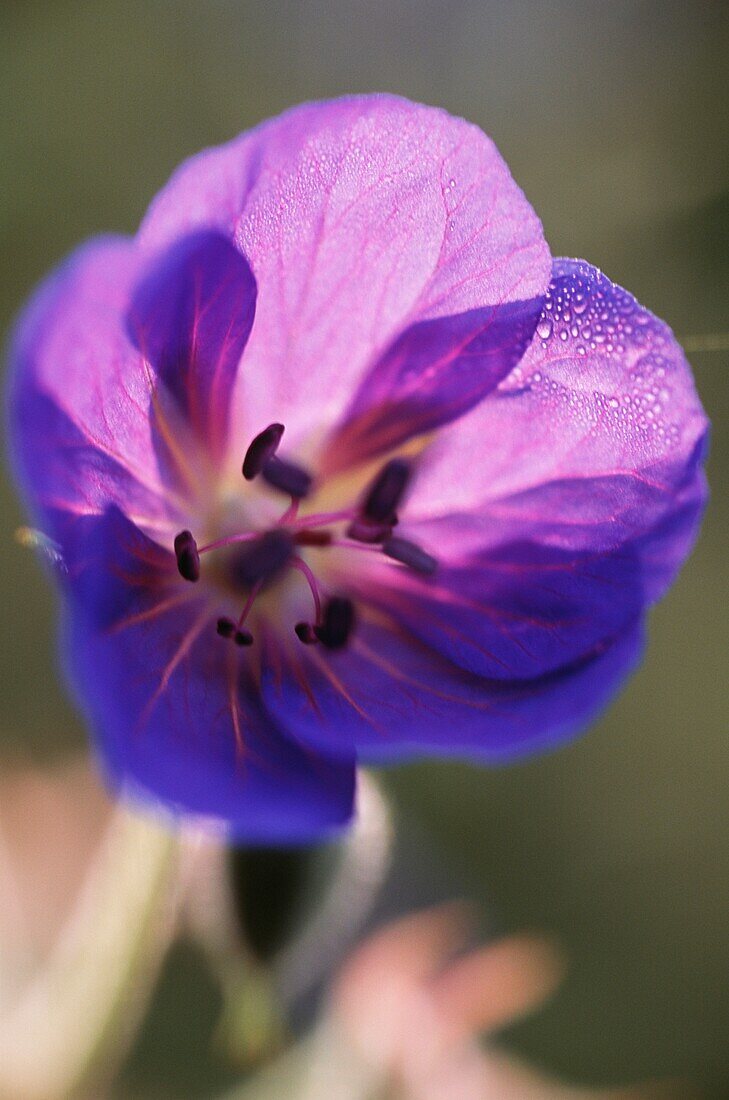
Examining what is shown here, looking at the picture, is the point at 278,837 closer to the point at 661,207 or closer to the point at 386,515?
the point at 386,515

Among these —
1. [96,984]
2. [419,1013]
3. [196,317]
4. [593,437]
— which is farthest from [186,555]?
[419,1013]

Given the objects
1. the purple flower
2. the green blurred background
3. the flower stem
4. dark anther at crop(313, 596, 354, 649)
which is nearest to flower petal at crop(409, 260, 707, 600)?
the purple flower

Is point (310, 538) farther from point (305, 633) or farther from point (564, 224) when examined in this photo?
point (564, 224)

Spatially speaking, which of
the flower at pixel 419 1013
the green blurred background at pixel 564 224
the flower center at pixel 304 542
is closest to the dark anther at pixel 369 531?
the flower center at pixel 304 542

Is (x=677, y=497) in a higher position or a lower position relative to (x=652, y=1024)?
higher

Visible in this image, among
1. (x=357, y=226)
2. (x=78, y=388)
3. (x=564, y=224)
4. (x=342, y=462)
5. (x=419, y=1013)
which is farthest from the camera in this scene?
(x=564, y=224)

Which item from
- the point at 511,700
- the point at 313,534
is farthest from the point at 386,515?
the point at 511,700
